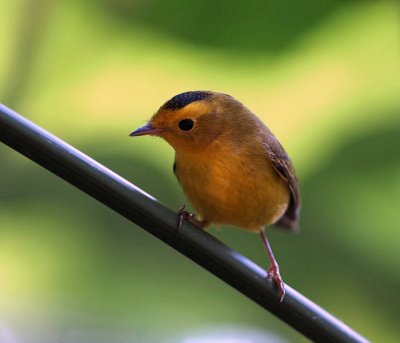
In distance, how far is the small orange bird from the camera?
2.04 metres

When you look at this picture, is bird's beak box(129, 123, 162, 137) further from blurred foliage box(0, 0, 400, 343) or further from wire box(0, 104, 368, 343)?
wire box(0, 104, 368, 343)

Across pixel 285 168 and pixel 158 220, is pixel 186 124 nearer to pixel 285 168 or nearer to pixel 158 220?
pixel 285 168

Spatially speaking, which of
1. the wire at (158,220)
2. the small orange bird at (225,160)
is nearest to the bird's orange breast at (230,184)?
the small orange bird at (225,160)

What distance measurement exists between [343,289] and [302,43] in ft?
2.29

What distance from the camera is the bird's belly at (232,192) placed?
205 cm

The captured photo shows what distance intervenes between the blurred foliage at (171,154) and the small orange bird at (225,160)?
3.9 inches

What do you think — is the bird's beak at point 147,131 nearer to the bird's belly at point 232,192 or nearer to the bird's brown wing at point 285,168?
the bird's belly at point 232,192

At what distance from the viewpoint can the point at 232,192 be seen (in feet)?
6.75

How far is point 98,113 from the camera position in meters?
2.30

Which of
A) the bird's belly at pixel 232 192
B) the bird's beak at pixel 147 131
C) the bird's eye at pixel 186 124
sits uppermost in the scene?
the bird's eye at pixel 186 124

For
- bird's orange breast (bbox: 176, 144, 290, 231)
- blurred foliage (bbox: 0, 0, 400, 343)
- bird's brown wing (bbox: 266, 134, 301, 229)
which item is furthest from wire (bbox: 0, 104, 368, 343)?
bird's brown wing (bbox: 266, 134, 301, 229)

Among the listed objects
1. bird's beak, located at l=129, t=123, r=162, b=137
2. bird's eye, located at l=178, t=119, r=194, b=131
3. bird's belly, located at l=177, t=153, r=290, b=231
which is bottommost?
bird's belly, located at l=177, t=153, r=290, b=231

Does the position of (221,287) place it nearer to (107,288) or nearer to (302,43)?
(107,288)

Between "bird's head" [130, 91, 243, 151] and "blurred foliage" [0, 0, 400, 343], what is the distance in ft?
0.50
